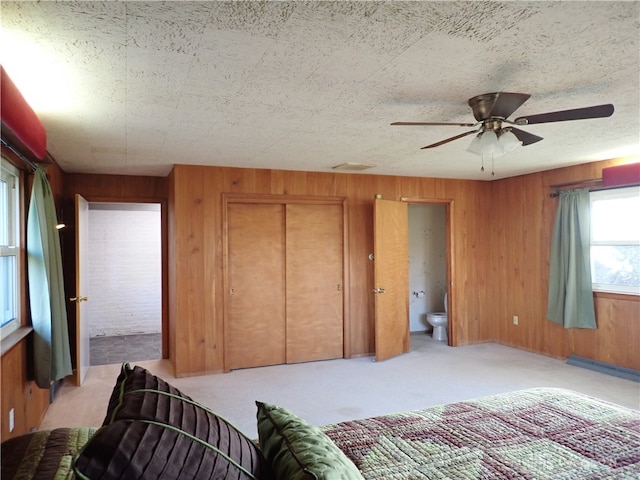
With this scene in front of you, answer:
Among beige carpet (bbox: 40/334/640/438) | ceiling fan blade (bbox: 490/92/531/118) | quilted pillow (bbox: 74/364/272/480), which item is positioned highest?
ceiling fan blade (bbox: 490/92/531/118)

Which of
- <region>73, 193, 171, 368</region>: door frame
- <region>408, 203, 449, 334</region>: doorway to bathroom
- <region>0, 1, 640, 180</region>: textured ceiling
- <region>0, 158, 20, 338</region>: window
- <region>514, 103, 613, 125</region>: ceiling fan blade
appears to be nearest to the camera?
<region>0, 1, 640, 180</region>: textured ceiling

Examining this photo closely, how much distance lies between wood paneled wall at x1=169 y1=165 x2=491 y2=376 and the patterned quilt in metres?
3.14

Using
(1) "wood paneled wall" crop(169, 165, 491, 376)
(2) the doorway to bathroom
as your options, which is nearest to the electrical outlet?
(1) "wood paneled wall" crop(169, 165, 491, 376)

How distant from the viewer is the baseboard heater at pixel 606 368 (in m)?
4.41

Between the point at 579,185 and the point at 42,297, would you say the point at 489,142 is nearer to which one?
the point at 579,185

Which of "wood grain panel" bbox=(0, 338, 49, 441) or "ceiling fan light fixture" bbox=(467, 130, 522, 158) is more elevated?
"ceiling fan light fixture" bbox=(467, 130, 522, 158)

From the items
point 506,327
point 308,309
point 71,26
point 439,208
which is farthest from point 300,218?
point 71,26

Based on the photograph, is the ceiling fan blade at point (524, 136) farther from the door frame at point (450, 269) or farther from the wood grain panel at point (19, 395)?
the wood grain panel at point (19, 395)

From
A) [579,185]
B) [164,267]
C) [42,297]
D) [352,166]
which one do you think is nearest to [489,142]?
[352,166]

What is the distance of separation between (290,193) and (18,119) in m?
3.23

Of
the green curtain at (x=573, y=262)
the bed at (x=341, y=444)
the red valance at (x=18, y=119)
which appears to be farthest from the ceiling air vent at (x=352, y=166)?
the bed at (x=341, y=444)

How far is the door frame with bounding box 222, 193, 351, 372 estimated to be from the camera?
15.9ft

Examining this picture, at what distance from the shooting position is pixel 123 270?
738cm

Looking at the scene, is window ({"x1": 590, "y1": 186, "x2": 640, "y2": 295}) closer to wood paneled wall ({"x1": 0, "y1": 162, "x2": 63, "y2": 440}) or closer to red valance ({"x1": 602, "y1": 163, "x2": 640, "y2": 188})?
red valance ({"x1": 602, "y1": 163, "x2": 640, "y2": 188})
